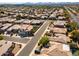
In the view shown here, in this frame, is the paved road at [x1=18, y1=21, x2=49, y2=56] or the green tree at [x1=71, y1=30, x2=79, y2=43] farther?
the green tree at [x1=71, y1=30, x2=79, y2=43]

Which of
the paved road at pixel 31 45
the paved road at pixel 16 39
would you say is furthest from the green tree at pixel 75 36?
the paved road at pixel 16 39

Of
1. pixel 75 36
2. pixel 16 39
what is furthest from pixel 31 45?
pixel 75 36

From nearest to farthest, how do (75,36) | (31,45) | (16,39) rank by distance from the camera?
1. (31,45)
2. (16,39)
3. (75,36)

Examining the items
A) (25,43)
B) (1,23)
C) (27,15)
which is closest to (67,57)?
(25,43)

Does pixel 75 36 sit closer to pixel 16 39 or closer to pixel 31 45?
pixel 31 45

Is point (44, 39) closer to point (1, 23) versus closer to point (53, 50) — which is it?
point (53, 50)

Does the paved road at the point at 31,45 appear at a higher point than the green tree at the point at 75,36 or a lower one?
lower

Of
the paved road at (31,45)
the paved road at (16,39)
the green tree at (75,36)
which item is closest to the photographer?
the paved road at (31,45)

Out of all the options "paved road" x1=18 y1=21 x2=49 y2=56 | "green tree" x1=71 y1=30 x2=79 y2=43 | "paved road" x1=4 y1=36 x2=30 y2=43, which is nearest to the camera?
"paved road" x1=18 y1=21 x2=49 y2=56

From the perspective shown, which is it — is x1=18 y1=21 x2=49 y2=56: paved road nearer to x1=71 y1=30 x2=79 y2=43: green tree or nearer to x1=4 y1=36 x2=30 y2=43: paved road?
x1=4 y1=36 x2=30 y2=43: paved road

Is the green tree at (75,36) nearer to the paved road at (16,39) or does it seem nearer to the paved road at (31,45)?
the paved road at (31,45)

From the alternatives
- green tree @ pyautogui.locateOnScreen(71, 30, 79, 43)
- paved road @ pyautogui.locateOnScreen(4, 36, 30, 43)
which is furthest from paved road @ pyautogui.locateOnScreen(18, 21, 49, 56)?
green tree @ pyautogui.locateOnScreen(71, 30, 79, 43)
